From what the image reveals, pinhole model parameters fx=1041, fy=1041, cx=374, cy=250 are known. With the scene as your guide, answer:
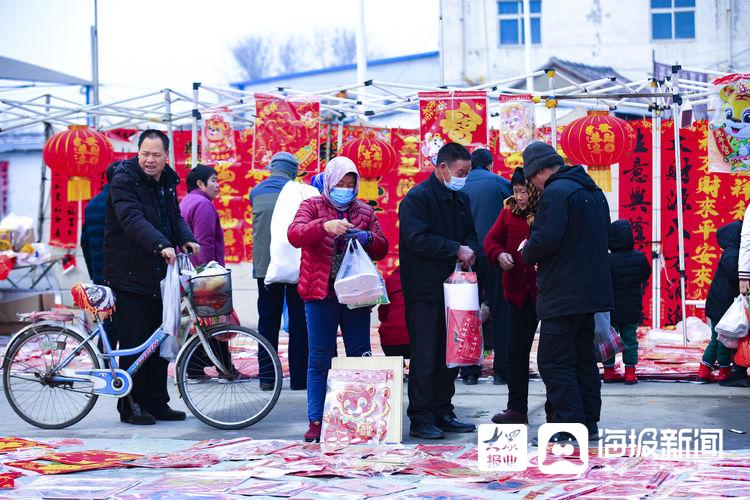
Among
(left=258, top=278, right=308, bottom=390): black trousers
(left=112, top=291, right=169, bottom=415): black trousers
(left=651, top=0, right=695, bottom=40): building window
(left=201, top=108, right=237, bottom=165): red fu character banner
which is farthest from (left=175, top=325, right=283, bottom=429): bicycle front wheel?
(left=651, top=0, right=695, bottom=40): building window

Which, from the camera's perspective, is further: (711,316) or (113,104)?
(113,104)

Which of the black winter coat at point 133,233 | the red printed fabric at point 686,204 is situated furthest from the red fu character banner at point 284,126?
the black winter coat at point 133,233

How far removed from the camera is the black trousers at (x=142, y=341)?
7586 mm

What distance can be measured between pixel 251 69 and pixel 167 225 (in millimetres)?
59118

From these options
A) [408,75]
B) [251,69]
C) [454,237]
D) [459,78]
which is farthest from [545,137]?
[251,69]

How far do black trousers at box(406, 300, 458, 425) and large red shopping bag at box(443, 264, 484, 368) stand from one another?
0.40ft

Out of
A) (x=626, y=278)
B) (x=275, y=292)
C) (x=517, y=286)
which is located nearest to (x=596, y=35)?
(x=626, y=278)

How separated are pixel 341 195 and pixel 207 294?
1299mm

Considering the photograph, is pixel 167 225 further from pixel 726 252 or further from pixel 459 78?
pixel 459 78

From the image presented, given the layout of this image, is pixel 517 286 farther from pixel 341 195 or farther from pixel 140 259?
pixel 140 259

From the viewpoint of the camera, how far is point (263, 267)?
9250 mm

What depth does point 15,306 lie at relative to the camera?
14.3 meters

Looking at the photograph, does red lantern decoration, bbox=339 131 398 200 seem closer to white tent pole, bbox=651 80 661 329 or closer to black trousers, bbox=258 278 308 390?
white tent pole, bbox=651 80 661 329

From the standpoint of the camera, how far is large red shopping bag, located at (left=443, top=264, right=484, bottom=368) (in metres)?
6.86
